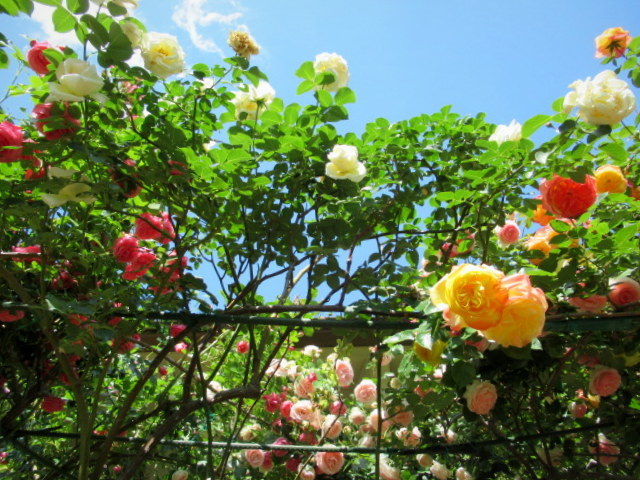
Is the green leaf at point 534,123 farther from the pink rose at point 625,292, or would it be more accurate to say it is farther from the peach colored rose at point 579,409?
the peach colored rose at point 579,409

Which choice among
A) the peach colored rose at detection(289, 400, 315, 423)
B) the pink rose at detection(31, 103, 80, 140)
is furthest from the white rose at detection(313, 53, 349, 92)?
the peach colored rose at detection(289, 400, 315, 423)

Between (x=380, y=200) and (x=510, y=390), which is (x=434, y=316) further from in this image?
(x=510, y=390)

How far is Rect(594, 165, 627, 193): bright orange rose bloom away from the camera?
126 cm

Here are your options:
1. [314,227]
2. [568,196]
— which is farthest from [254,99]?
[568,196]

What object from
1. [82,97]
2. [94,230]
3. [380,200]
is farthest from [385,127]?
[94,230]

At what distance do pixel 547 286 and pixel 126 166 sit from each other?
100 centimetres

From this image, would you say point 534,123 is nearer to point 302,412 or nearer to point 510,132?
point 510,132

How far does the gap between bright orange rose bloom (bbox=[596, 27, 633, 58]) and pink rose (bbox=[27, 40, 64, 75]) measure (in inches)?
71.2

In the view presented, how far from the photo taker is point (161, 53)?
1.13 metres

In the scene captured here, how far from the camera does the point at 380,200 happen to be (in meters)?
1.41

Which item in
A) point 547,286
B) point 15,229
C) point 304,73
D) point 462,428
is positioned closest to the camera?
point 547,286

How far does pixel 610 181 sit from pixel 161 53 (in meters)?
1.09

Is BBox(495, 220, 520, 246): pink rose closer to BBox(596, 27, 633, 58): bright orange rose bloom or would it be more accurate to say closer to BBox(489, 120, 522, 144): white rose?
BBox(489, 120, 522, 144): white rose

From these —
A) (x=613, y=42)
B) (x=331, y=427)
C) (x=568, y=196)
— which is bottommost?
(x=331, y=427)
